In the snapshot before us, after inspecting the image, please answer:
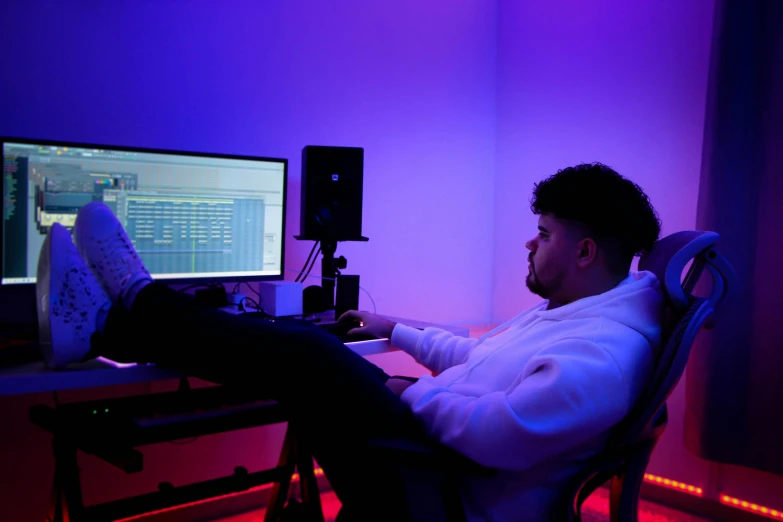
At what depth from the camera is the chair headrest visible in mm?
1161

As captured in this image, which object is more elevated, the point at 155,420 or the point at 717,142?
the point at 717,142

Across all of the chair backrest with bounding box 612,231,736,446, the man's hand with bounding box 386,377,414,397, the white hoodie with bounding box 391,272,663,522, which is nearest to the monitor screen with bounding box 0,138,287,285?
the man's hand with bounding box 386,377,414,397

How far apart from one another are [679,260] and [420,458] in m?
0.61

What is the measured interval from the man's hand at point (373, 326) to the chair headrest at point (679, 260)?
2.37ft

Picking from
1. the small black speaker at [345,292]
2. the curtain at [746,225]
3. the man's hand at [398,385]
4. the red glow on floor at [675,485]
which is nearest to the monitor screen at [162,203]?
the small black speaker at [345,292]

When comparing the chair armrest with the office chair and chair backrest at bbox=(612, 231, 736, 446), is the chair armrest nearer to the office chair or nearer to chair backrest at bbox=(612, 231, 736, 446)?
the office chair

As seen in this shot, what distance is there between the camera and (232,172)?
6.41 feet

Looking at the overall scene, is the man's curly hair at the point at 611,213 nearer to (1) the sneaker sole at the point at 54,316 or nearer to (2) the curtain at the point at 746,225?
(2) the curtain at the point at 746,225

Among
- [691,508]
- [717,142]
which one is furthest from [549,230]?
[691,508]

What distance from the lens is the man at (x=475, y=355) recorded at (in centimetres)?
108

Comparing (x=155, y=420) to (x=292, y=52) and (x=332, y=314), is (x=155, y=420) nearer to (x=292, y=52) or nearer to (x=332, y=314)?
(x=332, y=314)

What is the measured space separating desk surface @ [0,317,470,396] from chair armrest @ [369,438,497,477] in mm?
566

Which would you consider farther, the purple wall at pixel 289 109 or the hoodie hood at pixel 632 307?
the purple wall at pixel 289 109

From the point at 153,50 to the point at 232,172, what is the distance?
51 centimetres
